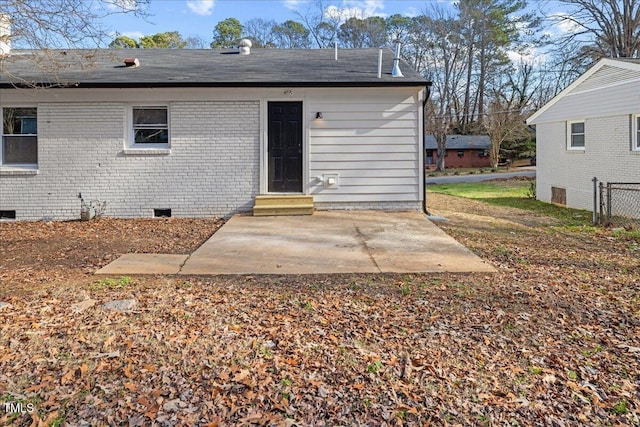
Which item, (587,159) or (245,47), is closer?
(245,47)

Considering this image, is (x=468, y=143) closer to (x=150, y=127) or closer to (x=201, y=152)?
(x=201, y=152)

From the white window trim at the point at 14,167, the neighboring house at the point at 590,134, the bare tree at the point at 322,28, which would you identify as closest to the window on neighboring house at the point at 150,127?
the white window trim at the point at 14,167

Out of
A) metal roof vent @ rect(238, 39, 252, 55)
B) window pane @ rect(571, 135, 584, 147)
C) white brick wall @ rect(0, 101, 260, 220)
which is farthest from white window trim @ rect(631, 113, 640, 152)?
metal roof vent @ rect(238, 39, 252, 55)

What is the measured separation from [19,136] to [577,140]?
15.0 m

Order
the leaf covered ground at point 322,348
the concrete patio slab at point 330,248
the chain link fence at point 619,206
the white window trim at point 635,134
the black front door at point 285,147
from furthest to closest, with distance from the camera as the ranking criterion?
the white window trim at point 635,134 → the chain link fence at point 619,206 → the black front door at point 285,147 → the concrete patio slab at point 330,248 → the leaf covered ground at point 322,348

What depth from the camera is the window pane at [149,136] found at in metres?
10.1

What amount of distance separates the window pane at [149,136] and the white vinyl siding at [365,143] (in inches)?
127

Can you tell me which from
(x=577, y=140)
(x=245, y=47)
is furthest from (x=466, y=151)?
(x=245, y=47)

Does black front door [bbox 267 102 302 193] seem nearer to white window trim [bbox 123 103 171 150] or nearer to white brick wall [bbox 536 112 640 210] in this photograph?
white window trim [bbox 123 103 171 150]

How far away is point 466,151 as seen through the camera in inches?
1855

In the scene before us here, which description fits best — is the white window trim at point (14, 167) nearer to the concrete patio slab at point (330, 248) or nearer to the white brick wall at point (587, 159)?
the concrete patio slab at point (330, 248)

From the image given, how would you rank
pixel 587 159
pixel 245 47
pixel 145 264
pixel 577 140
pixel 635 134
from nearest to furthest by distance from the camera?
1. pixel 145 264
2. pixel 635 134
3. pixel 245 47
4. pixel 587 159
5. pixel 577 140

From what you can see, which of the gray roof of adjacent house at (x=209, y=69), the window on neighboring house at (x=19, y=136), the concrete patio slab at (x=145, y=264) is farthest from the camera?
the window on neighboring house at (x=19, y=136)

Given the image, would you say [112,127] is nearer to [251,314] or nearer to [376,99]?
[376,99]
